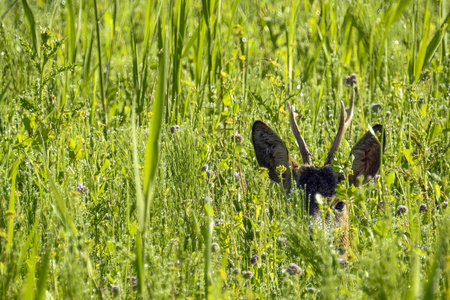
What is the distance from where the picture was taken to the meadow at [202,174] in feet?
7.75

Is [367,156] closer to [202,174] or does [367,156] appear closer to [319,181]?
[319,181]

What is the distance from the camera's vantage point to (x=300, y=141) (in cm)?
492

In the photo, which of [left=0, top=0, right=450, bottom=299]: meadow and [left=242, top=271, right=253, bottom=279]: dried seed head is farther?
[left=242, top=271, right=253, bottom=279]: dried seed head

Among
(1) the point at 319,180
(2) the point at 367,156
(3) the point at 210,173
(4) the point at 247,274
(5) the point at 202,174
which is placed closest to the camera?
(4) the point at 247,274

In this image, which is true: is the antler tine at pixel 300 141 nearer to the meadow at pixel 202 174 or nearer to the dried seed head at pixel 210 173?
the meadow at pixel 202 174

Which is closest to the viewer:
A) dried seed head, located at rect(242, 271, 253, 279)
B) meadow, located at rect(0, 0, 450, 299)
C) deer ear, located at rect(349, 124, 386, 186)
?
meadow, located at rect(0, 0, 450, 299)

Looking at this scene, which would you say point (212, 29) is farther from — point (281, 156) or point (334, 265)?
point (334, 265)

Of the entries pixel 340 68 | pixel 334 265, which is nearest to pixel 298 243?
pixel 334 265

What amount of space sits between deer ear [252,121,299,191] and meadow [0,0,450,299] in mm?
118

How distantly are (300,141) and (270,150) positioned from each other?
253 millimetres

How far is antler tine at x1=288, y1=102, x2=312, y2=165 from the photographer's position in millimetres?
4848

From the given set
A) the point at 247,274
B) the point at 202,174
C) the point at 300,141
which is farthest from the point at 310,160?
the point at 247,274

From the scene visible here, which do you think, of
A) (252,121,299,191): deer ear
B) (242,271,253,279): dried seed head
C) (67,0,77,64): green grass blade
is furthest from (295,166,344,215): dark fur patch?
(67,0,77,64): green grass blade

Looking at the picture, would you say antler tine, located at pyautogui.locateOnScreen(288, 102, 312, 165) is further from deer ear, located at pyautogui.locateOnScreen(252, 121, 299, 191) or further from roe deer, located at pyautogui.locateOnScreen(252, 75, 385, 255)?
deer ear, located at pyautogui.locateOnScreen(252, 121, 299, 191)
